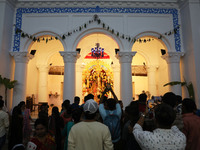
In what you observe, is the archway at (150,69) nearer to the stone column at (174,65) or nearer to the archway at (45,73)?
the stone column at (174,65)

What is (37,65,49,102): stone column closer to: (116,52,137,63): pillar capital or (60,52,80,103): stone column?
(60,52,80,103): stone column

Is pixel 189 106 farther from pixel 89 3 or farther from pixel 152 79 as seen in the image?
pixel 152 79

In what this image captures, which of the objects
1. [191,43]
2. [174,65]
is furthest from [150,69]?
[191,43]

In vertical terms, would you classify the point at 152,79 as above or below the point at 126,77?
above

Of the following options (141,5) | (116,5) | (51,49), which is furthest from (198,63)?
(51,49)

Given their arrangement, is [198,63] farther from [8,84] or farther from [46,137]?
[8,84]

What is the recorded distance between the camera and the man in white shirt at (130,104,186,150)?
153 cm

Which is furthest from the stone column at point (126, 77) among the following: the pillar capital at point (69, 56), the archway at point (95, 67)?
the archway at point (95, 67)

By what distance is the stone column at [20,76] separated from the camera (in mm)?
7787

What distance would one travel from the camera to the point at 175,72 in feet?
26.5

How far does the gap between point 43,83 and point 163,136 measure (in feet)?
37.1

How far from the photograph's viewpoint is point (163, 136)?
5.11 ft

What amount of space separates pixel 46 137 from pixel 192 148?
81.2 inches

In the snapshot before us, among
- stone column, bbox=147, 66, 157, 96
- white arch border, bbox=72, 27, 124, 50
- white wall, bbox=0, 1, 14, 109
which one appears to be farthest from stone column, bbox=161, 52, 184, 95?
white wall, bbox=0, 1, 14, 109
